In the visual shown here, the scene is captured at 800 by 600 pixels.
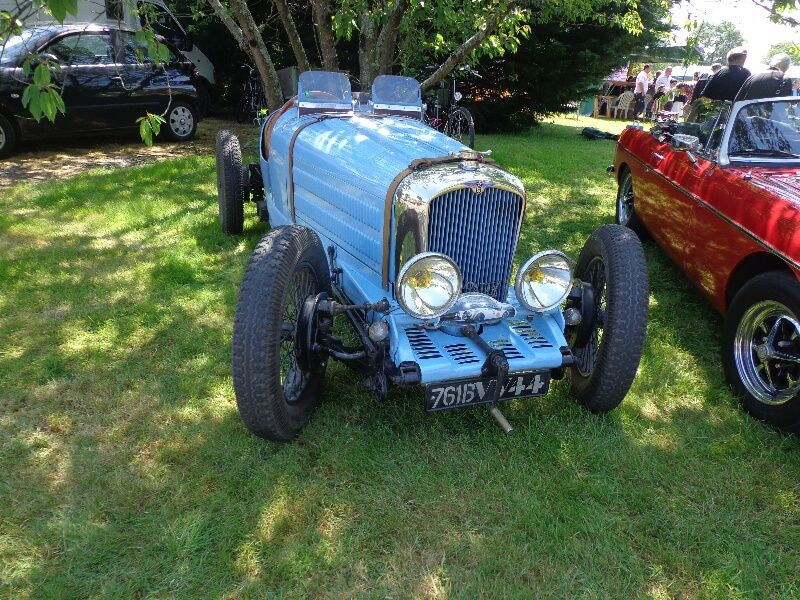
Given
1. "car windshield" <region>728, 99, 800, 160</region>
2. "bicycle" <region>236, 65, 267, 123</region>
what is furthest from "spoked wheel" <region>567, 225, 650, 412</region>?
"bicycle" <region>236, 65, 267, 123</region>

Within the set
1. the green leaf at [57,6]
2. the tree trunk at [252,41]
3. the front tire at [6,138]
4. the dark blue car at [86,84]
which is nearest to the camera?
the green leaf at [57,6]

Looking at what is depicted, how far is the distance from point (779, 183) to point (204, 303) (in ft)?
12.8

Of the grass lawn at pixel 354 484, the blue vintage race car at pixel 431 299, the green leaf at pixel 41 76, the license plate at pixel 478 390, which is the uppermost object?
the green leaf at pixel 41 76

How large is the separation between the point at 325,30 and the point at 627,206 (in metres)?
4.39

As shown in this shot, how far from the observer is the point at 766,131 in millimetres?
4219

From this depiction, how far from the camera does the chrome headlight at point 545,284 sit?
295 centimetres

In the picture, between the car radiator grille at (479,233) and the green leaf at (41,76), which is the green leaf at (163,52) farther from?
the car radiator grille at (479,233)

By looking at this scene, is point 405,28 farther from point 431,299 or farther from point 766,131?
point 431,299

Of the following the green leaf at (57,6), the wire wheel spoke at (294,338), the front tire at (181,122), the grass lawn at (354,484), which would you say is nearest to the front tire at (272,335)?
the wire wheel spoke at (294,338)

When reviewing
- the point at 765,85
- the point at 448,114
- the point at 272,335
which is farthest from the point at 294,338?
the point at 448,114

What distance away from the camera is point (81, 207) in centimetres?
632

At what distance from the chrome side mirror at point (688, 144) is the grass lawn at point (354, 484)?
1.40 meters

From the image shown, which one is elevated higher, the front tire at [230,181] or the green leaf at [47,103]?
the green leaf at [47,103]

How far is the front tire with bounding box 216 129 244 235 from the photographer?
535cm
